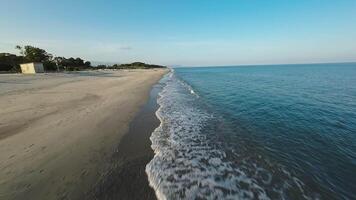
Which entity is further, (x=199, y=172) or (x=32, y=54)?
(x=32, y=54)

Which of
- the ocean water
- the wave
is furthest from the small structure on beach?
the wave

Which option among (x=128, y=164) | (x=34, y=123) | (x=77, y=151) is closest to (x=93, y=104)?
(x=34, y=123)

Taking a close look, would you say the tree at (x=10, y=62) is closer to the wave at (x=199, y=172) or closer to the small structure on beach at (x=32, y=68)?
the small structure on beach at (x=32, y=68)

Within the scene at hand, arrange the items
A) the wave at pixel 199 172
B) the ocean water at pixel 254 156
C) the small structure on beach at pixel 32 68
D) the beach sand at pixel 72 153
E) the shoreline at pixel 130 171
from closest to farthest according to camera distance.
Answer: the shoreline at pixel 130 171, the beach sand at pixel 72 153, the wave at pixel 199 172, the ocean water at pixel 254 156, the small structure on beach at pixel 32 68

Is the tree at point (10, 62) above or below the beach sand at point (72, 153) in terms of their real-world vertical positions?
above

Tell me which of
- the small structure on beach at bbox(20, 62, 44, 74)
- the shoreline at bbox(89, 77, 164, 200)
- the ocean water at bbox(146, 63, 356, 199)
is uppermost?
the small structure on beach at bbox(20, 62, 44, 74)

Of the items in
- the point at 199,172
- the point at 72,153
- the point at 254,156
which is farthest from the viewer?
the point at 254,156

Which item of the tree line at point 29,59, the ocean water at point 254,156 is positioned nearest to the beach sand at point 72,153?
the ocean water at point 254,156

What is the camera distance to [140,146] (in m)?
7.36

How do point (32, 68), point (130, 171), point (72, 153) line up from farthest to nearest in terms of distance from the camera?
1. point (32, 68)
2. point (72, 153)
3. point (130, 171)

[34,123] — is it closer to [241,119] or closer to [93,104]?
[93,104]

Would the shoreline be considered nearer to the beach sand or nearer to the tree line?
the beach sand

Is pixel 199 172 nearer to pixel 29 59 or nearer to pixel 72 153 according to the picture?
pixel 72 153

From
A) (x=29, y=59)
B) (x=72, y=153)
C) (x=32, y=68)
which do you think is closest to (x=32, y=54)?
(x=29, y=59)
